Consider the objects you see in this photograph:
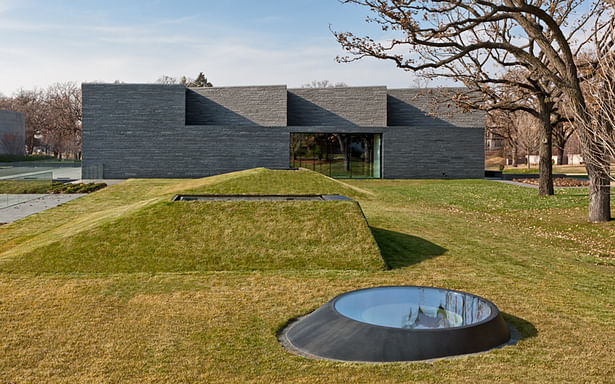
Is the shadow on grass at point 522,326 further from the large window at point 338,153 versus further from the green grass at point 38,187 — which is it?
the large window at point 338,153

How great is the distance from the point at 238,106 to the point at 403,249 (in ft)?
86.1

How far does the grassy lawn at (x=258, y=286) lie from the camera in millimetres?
5012

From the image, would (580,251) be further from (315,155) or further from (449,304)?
(315,155)

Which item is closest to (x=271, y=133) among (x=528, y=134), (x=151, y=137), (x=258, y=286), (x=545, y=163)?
(x=151, y=137)

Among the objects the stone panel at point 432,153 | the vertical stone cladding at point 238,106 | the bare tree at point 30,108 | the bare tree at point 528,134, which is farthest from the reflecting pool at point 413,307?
the bare tree at point 30,108

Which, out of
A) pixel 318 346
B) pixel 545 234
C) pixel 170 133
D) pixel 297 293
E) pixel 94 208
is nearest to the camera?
pixel 318 346

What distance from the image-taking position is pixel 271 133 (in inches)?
1337

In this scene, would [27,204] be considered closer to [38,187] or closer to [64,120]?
[38,187]

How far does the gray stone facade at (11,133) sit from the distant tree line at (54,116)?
5.05m

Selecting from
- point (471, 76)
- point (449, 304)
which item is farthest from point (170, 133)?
point (449, 304)

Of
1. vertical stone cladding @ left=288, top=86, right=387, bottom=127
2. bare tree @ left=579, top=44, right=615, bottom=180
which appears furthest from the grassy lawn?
vertical stone cladding @ left=288, top=86, right=387, bottom=127

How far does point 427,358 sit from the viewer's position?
199 inches

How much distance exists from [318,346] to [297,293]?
7.21 feet

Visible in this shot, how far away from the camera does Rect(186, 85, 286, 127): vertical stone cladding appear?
34.8 metres
